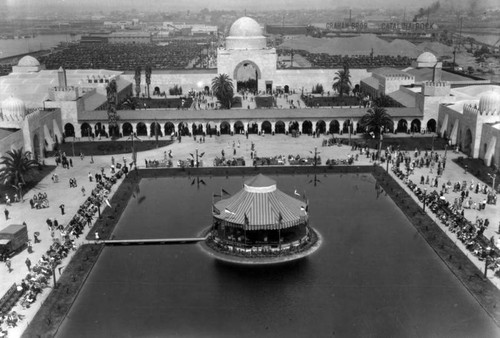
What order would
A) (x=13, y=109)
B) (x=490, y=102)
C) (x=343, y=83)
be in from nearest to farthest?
(x=490, y=102)
(x=13, y=109)
(x=343, y=83)

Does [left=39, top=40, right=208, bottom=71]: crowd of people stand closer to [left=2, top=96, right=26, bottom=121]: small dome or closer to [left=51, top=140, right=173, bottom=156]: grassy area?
[left=51, top=140, right=173, bottom=156]: grassy area

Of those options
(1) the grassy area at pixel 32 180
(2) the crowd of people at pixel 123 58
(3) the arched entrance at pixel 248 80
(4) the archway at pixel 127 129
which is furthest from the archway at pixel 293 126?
(2) the crowd of people at pixel 123 58

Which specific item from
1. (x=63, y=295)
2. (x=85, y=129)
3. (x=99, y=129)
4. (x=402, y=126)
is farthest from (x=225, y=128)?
(x=63, y=295)

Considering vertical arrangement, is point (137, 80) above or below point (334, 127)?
above

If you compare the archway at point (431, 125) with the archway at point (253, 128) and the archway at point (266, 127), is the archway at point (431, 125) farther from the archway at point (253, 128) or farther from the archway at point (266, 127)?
the archway at point (253, 128)

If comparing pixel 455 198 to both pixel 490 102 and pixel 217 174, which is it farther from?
pixel 217 174

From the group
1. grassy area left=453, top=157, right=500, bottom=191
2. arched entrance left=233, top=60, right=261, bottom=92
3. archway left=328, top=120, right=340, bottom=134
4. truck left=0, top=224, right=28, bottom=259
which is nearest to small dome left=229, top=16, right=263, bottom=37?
arched entrance left=233, top=60, right=261, bottom=92
